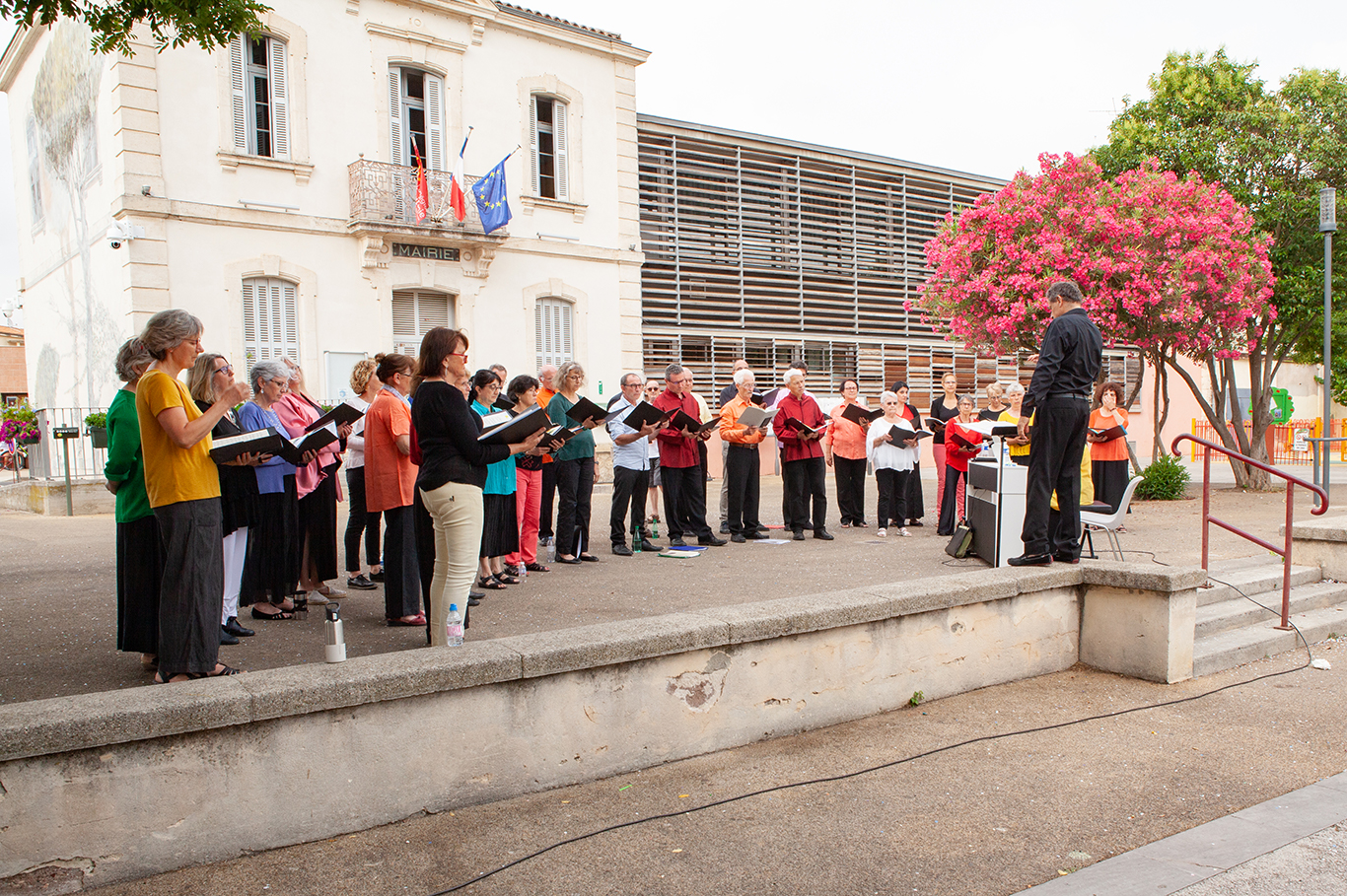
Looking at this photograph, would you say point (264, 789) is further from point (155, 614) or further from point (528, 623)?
point (528, 623)

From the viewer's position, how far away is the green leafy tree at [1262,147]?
15445mm

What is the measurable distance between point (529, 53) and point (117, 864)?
1767 centimetres

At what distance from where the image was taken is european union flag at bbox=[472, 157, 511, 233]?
17.2 metres

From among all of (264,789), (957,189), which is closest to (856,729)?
(264,789)

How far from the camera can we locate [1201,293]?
14.4 m

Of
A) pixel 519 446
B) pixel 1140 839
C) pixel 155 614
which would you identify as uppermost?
pixel 519 446

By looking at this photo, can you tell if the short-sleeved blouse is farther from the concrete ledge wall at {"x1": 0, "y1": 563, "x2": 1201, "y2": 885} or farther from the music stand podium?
the music stand podium

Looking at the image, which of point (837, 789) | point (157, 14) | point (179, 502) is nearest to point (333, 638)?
point (179, 502)

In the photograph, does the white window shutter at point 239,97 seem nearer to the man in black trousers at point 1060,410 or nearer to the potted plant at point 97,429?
the potted plant at point 97,429

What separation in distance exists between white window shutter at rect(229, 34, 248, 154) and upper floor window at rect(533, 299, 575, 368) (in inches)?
226

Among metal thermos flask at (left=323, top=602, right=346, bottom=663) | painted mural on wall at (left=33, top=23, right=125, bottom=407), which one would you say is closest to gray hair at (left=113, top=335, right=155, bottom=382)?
metal thermos flask at (left=323, top=602, right=346, bottom=663)

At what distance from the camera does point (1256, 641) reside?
6.63m

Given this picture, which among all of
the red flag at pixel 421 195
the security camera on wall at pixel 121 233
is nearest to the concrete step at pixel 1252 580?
the red flag at pixel 421 195

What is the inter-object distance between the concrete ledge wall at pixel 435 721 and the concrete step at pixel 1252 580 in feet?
9.09
